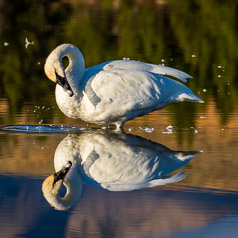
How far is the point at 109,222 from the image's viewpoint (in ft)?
19.1

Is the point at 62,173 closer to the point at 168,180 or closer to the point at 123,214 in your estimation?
the point at 168,180

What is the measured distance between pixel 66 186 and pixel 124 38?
11651mm

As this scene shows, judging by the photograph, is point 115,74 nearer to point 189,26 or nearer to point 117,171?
point 117,171

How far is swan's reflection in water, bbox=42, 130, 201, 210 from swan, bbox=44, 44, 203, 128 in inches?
10.7

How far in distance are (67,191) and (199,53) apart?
31.8 feet

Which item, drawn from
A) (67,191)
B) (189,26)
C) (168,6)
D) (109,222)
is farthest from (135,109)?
(168,6)

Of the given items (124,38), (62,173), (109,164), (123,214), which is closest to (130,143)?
(109,164)

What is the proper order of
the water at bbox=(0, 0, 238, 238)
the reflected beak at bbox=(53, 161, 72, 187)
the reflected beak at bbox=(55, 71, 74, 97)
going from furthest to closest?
the reflected beak at bbox=(55, 71, 74, 97) < the reflected beak at bbox=(53, 161, 72, 187) < the water at bbox=(0, 0, 238, 238)

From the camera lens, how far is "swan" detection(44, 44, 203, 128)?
8.95 metres

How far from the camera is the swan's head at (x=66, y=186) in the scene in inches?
251

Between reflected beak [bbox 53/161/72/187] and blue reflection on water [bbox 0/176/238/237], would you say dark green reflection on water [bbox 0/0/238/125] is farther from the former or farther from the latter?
blue reflection on water [bbox 0/176/238/237]

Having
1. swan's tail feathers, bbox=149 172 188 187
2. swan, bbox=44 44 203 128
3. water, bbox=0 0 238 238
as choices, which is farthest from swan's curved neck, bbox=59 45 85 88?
swan's tail feathers, bbox=149 172 188 187

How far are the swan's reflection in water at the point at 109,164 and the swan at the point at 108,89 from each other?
0.89 ft

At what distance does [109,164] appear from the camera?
747 cm
